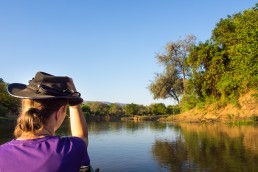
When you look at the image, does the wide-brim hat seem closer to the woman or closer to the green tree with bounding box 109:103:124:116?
the woman

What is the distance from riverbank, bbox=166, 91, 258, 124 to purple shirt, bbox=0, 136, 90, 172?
33889 mm

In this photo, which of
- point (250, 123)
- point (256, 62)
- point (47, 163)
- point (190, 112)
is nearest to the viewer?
point (47, 163)

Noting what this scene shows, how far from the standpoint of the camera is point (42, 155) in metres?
1.84

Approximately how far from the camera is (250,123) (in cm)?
3262

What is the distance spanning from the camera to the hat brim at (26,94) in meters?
1.98

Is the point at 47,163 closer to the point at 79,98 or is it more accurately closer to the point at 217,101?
the point at 79,98

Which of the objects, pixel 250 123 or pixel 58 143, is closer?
pixel 58 143

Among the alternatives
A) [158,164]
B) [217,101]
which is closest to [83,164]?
[158,164]

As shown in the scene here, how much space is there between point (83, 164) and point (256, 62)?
30.5 metres

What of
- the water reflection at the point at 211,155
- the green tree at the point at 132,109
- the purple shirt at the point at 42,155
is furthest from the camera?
the green tree at the point at 132,109

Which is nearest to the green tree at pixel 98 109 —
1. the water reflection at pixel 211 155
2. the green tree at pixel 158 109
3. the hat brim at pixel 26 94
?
the green tree at pixel 158 109

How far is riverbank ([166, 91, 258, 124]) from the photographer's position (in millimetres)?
34938

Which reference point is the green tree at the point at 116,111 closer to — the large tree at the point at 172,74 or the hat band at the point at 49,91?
the large tree at the point at 172,74

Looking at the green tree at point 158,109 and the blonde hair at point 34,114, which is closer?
the blonde hair at point 34,114
